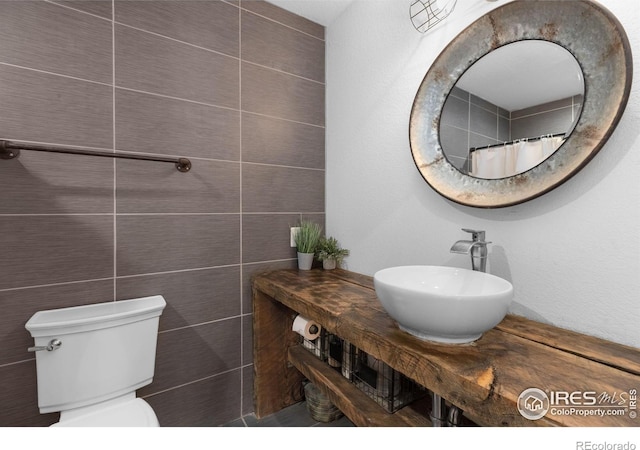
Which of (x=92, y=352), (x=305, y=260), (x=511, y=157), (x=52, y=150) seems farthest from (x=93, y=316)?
(x=511, y=157)

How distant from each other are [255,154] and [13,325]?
47.5 inches

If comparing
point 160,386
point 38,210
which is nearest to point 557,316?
point 160,386

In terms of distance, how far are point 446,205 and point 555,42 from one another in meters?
0.61

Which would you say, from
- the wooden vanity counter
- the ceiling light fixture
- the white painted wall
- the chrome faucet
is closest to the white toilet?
the wooden vanity counter

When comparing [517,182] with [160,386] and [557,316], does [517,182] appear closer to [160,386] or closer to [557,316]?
[557,316]

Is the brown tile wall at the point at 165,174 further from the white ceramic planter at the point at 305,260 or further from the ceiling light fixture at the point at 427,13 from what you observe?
the ceiling light fixture at the point at 427,13

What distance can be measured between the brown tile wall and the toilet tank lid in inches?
1.7

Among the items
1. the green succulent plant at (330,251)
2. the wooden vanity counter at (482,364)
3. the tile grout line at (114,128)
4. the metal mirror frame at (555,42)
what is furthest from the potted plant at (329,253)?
the tile grout line at (114,128)

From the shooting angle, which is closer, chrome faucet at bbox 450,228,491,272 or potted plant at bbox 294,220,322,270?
chrome faucet at bbox 450,228,491,272

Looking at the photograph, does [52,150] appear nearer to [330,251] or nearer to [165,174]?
[165,174]

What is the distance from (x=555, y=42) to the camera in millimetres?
958

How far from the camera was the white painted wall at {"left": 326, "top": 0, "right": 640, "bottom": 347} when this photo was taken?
836 millimetres

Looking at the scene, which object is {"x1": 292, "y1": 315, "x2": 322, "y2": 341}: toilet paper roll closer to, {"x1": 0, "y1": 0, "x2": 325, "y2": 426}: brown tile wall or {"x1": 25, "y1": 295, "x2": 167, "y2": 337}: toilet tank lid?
{"x1": 0, "y1": 0, "x2": 325, "y2": 426}: brown tile wall

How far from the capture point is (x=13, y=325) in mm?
1153
